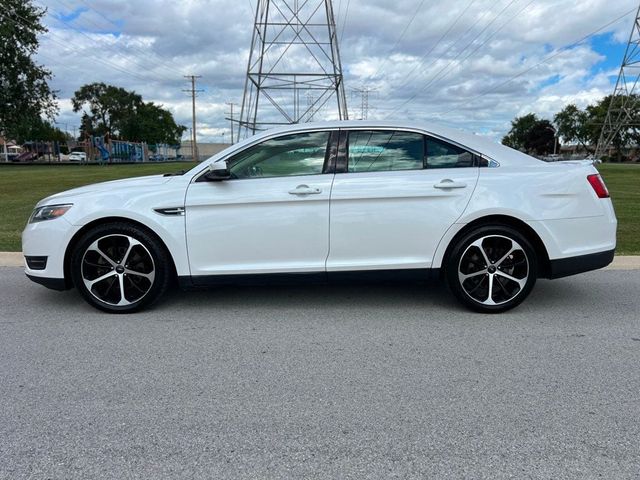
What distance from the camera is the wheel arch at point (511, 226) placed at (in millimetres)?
4539

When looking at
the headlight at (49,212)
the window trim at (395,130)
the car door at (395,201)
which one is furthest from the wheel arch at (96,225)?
the window trim at (395,130)

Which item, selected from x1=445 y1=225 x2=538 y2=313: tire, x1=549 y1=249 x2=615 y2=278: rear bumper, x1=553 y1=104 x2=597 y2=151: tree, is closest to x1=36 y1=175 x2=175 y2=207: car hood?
x1=445 y1=225 x2=538 y2=313: tire

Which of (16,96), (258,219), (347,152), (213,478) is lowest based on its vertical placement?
(213,478)

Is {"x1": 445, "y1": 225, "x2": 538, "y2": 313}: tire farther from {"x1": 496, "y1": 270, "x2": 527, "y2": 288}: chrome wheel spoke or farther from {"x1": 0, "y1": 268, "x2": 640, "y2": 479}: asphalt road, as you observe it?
{"x1": 0, "y1": 268, "x2": 640, "y2": 479}: asphalt road

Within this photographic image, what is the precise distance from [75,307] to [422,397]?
3.43 metres

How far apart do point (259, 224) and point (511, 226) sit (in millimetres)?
2218

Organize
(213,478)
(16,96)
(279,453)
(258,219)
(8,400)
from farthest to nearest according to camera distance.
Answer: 1. (16,96)
2. (258,219)
3. (8,400)
4. (279,453)
5. (213,478)

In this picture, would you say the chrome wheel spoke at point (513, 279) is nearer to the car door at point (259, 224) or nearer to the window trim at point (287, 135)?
the car door at point (259, 224)

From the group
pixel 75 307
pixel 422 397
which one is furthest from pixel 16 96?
pixel 422 397

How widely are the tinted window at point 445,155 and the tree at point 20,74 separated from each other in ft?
142

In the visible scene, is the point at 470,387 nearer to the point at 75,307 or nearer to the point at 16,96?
the point at 75,307

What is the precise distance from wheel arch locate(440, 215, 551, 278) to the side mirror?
6.66 feet

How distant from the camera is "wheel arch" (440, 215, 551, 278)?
454 cm

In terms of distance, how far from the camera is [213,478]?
2.36 m
